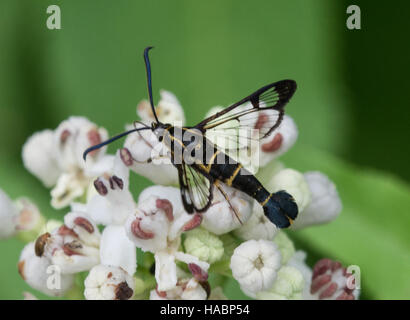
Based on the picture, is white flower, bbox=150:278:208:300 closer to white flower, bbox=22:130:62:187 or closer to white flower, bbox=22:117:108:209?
white flower, bbox=22:117:108:209

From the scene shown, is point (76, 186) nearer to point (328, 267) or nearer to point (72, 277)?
point (72, 277)

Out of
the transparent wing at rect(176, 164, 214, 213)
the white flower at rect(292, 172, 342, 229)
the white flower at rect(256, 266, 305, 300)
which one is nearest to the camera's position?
the transparent wing at rect(176, 164, 214, 213)

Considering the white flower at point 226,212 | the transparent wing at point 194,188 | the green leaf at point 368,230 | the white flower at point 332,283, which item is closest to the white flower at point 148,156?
the transparent wing at point 194,188

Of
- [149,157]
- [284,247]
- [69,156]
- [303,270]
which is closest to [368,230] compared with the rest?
[303,270]

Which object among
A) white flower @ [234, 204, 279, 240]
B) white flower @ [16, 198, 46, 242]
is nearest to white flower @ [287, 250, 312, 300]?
white flower @ [234, 204, 279, 240]

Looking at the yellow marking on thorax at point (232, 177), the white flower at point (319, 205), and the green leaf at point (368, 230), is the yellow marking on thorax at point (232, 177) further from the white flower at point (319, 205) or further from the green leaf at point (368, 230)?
the green leaf at point (368, 230)

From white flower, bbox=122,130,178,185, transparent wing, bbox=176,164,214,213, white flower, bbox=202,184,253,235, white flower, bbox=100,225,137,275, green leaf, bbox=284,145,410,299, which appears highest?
white flower, bbox=122,130,178,185
